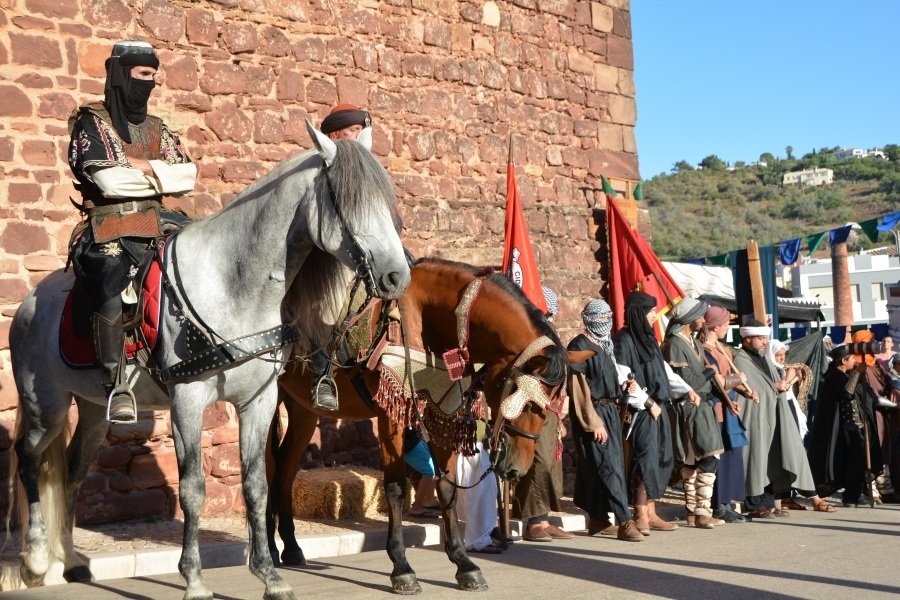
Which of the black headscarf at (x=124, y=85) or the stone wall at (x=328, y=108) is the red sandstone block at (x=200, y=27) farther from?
the black headscarf at (x=124, y=85)

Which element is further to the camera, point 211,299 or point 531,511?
point 531,511

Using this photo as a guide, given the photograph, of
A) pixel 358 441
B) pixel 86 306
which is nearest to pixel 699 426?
pixel 358 441

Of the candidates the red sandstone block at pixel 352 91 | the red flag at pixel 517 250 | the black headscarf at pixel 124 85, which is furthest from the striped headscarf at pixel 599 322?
the black headscarf at pixel 124 85

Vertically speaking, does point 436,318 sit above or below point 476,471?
above

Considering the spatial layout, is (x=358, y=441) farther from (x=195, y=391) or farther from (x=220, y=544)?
(x=195, y=391)

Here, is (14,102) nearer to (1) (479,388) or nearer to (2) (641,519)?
(1) (479,388)

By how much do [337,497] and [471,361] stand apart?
333 cm

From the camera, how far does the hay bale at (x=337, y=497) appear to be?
10.3 metres

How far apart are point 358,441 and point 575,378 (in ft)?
10.1

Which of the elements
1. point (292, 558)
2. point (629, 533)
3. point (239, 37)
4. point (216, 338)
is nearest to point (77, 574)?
point (292, 558)

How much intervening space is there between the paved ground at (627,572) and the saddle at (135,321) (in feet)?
4.78

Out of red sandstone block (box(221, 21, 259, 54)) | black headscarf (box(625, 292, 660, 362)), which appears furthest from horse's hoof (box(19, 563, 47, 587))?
red sandstone block (box(221, 21, 259, 54))

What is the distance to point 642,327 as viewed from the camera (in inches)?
406

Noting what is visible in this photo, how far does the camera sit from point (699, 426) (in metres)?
10.8
